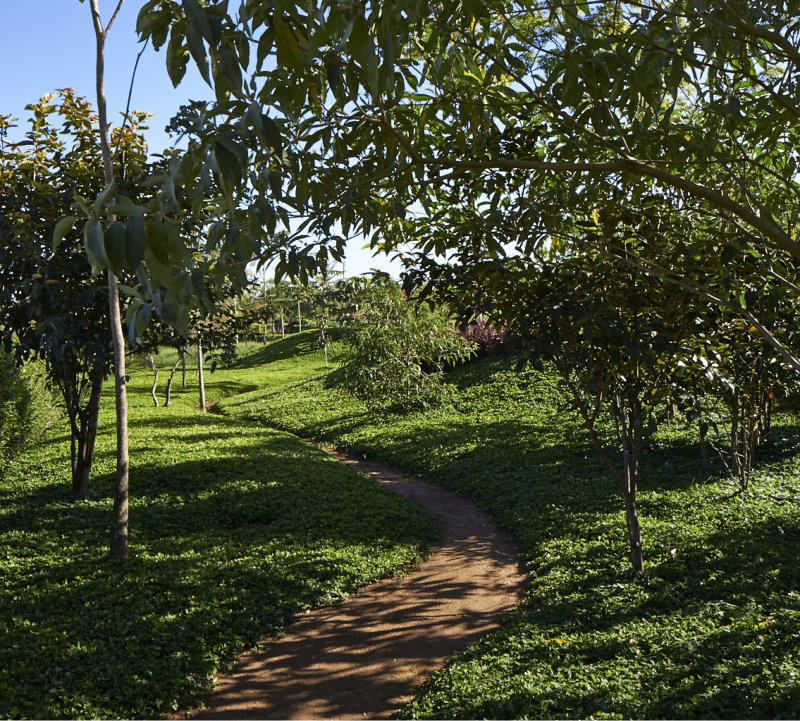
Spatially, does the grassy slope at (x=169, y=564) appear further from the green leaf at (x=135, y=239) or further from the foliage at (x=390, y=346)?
the foliage at (x=390, y=346)

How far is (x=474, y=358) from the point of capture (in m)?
24.0

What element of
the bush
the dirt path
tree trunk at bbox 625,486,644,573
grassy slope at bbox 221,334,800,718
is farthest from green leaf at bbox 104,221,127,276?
the bush

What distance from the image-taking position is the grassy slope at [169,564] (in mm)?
4883

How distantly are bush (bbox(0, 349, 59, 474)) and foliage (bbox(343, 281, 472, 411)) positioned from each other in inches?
287

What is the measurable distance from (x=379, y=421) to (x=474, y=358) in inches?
304

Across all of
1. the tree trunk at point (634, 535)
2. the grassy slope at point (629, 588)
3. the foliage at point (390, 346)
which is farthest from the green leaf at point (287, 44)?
the foliage at point (390, 346)

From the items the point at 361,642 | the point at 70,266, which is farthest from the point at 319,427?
the point at 361,642

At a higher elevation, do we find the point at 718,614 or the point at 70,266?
the point at 70,266

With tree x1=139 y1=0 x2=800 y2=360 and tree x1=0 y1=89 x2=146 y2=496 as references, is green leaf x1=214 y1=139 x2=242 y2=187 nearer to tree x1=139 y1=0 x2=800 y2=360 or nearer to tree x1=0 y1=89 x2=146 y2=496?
tree x1=139 y1=0 x2=800 y2=360

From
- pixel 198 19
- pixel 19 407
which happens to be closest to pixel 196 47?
pixel 198 19

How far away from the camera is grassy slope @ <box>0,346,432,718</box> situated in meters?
4.88

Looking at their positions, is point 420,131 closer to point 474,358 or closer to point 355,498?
point 355,498

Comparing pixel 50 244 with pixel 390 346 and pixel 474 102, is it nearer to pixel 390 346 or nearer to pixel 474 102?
pixel 474 102

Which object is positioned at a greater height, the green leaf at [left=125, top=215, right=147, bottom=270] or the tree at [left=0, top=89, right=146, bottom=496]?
the tree at [left=0, top=89, right=146, bottom=496]
